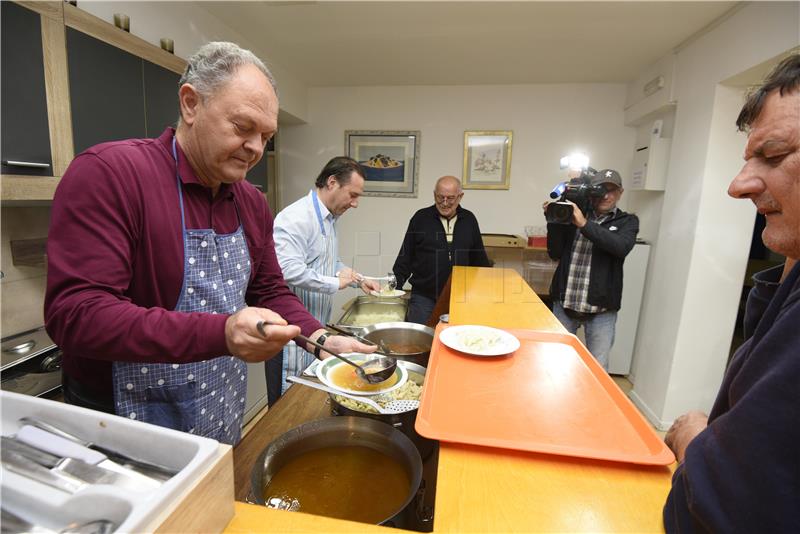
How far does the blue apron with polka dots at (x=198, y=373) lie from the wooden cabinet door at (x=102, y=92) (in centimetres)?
96

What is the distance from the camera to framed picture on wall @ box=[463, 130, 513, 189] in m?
3.93

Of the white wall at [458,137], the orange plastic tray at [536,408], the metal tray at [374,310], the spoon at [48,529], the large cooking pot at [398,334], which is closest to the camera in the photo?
the spoon at [48,529]

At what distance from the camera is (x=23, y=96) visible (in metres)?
1.34

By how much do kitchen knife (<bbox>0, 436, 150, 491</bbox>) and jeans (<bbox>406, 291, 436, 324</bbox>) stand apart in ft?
7.91

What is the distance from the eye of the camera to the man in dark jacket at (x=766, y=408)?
44 cm

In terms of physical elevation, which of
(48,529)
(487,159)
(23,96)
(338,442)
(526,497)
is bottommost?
(338,442)

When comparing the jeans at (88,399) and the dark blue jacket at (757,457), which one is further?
the jeans at (88,399)

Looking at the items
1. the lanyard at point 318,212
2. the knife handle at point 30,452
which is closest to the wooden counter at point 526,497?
the knife handle at point 30,452

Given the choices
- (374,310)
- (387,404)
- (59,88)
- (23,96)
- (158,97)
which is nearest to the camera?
(387,404)

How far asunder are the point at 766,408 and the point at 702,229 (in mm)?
2645

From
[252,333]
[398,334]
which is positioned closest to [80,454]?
[252,333]

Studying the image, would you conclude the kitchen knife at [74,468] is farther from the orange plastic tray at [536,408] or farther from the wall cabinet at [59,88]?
the wall cabinet at [59,88]

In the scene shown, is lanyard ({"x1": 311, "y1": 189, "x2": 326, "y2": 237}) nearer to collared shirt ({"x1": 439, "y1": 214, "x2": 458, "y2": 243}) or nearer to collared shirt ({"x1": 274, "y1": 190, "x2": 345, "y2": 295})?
collared shirt ({"x1": 274, "y1": 190, "x2": 345, "y2": 295})

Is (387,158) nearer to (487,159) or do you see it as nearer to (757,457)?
(487,159)
